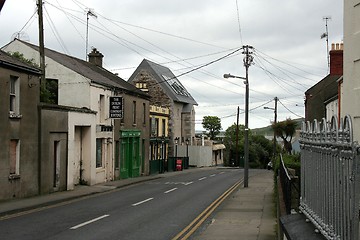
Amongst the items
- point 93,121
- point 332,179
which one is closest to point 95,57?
point 93,121

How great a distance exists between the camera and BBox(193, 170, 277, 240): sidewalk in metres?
14.5

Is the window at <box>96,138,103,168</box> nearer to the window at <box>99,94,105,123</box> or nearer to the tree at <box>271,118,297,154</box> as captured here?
the window at <box>99,94,105,123</box>

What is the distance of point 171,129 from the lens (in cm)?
6438

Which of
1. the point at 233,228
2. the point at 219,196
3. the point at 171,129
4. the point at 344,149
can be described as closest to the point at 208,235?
the point at 233,228

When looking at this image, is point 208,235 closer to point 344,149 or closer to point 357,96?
point 357,96

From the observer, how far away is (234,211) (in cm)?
2020

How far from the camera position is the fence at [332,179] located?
4512 millimetres

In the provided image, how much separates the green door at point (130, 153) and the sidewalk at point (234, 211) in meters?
9.91

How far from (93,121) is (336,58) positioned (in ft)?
51.5

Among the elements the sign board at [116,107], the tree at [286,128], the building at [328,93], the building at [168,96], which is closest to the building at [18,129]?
the sign board at [116,107]

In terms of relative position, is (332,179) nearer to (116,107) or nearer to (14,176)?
(14,176)

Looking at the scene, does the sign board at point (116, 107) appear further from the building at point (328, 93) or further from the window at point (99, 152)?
the building at point (328, 93)

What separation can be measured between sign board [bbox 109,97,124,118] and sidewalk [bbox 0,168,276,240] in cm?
683

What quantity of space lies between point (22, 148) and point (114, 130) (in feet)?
47.9
